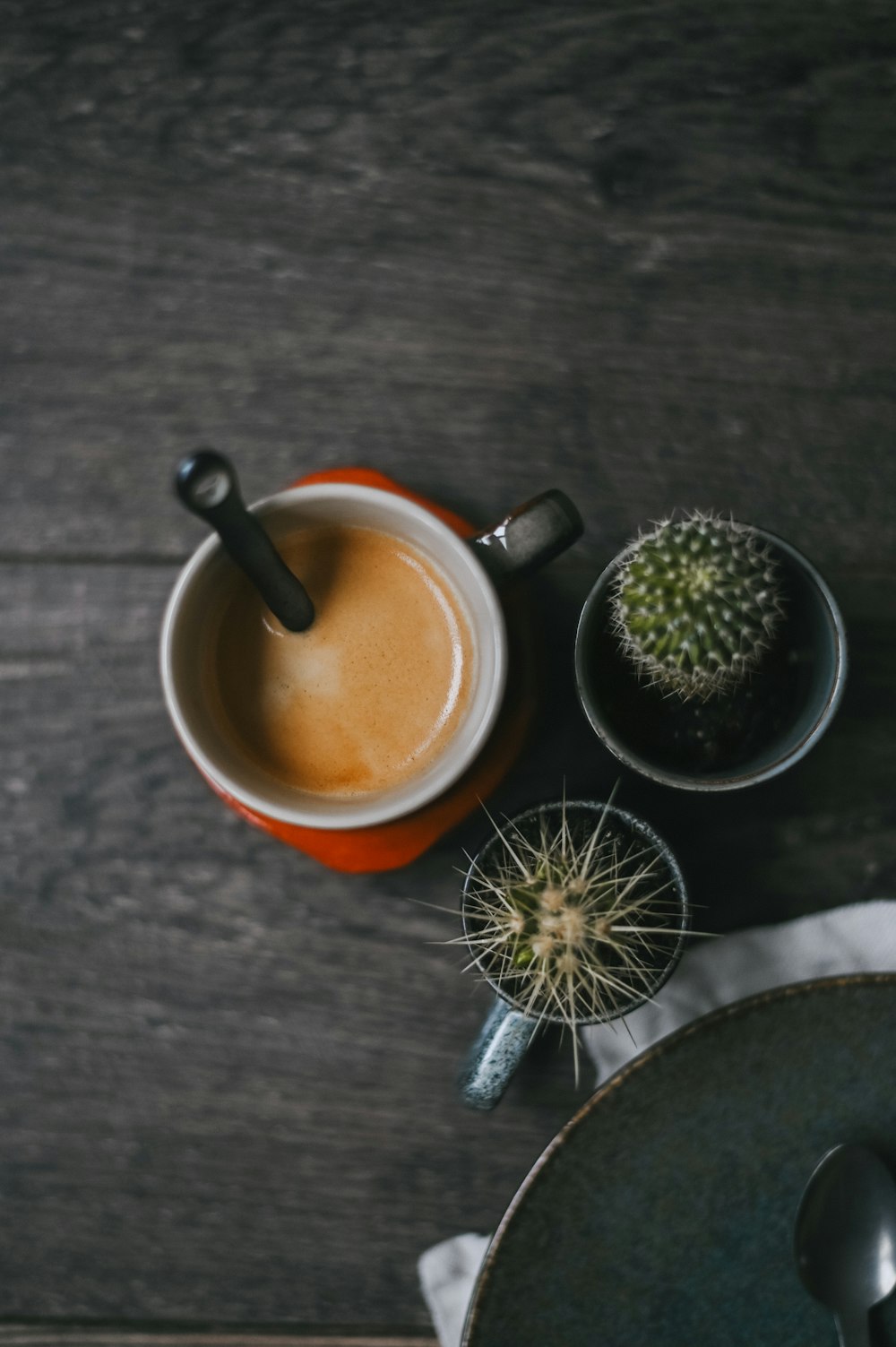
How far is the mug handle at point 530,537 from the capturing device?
0.60 meters

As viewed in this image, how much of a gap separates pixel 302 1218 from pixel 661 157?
838 mm

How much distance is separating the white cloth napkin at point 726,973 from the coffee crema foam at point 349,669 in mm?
249

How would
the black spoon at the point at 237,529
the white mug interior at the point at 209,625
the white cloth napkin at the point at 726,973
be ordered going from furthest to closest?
1. the white cloth napkin at the point at 726,973
2. the white mug interior at the point at 209,625
3. the black spoon at the point at 237,529

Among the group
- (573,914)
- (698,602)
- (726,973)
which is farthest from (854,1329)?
(698,602)

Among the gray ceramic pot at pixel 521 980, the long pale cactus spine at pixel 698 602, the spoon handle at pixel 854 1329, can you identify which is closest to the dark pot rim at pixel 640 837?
the gray ceramic pot at pixel 521 980

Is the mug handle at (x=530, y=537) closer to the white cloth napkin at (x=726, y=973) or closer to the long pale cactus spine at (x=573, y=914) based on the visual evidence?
the long pale cactus spine at (x=573, y=914)

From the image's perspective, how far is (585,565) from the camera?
0.74m

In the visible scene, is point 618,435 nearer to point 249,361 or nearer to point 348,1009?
point 249,361

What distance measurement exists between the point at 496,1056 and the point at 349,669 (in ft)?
0.88

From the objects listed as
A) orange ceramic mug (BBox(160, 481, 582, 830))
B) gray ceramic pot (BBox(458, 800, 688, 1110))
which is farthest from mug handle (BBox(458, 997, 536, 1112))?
orange ceramic mug (BBox(160, 481, 582, 830))

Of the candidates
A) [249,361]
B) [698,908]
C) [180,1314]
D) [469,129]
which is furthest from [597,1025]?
[469,129]

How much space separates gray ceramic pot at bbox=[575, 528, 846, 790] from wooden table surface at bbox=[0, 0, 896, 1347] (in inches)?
3.8

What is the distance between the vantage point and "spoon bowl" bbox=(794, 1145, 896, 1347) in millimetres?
645

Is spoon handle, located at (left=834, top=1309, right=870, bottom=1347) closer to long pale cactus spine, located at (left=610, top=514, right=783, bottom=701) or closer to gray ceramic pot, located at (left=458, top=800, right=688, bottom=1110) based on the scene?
gray ceramic pot, located at (left=458, top=800, right=688, bottom=1110)
